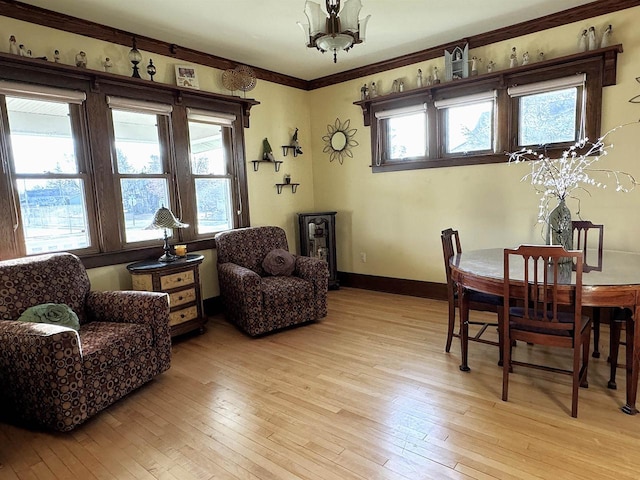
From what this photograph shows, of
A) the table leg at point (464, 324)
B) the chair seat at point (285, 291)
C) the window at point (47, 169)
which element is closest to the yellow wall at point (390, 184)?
the window at point (47, 169)

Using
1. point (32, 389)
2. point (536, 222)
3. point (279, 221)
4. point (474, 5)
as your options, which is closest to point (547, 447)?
point (536, 222)

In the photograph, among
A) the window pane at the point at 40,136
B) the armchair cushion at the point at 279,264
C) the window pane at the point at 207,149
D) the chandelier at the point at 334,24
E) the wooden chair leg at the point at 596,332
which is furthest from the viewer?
the window pane at the point at 207,149

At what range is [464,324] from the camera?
9.10ft

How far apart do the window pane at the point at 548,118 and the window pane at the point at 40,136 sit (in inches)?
159

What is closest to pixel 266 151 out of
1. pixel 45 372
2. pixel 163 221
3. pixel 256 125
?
pixel 256 125

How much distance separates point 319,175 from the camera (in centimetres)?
536

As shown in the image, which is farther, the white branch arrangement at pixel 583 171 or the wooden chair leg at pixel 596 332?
the white branch arrangement at pixel 583 171

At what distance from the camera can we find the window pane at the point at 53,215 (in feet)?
9.87

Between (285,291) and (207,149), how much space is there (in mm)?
1822

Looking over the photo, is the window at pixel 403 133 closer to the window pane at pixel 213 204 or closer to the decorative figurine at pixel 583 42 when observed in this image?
the decorative figurine at pixel 583 42

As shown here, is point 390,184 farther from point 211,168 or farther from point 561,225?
point 561,225

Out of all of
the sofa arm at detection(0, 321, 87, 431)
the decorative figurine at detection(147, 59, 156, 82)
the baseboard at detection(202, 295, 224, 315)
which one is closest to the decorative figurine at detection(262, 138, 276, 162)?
the decorative figurine at detection(147, 59, 156, 82)

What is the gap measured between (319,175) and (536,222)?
107 inches

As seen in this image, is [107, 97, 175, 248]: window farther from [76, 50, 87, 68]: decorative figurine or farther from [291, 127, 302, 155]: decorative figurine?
[291, 127, 302, 155]: decorative figurine
